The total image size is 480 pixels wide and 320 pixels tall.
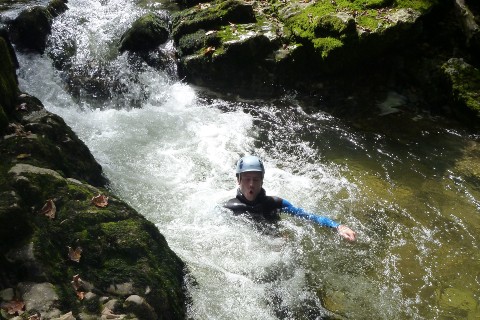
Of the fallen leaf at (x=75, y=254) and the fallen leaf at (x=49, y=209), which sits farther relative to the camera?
the fallen leaf at (x=49, y=209)

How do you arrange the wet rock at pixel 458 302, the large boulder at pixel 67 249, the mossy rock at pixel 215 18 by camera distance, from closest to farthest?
the large boulder at pixel 67 249 → the wet rock at pixel 458 302 → the mossy rock at pixel 215 18

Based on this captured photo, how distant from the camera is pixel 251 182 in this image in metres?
5.39

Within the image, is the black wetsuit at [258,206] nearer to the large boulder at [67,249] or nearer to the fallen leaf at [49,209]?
the large boulder at [67,249]

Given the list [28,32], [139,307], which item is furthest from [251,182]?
[28,32]

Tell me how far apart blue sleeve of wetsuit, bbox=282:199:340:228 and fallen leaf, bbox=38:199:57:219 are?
3144 mm

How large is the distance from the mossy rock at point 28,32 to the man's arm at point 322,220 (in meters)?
8.22

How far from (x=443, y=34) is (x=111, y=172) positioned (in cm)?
853

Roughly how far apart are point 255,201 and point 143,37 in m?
6.71

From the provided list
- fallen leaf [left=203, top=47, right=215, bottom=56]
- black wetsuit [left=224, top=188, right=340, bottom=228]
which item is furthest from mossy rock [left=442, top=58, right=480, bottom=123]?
fallen leaf [left=203, top=47, right=215, bottom=56]

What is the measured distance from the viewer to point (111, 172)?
650cm

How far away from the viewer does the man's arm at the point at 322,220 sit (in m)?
5.04

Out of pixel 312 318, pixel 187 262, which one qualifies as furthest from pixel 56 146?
pixel 312 318

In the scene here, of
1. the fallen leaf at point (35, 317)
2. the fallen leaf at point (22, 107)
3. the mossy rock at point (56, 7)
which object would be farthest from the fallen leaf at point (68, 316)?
the mossy rock at point (56, 7)

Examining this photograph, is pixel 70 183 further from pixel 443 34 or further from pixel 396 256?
pixel 443 34
